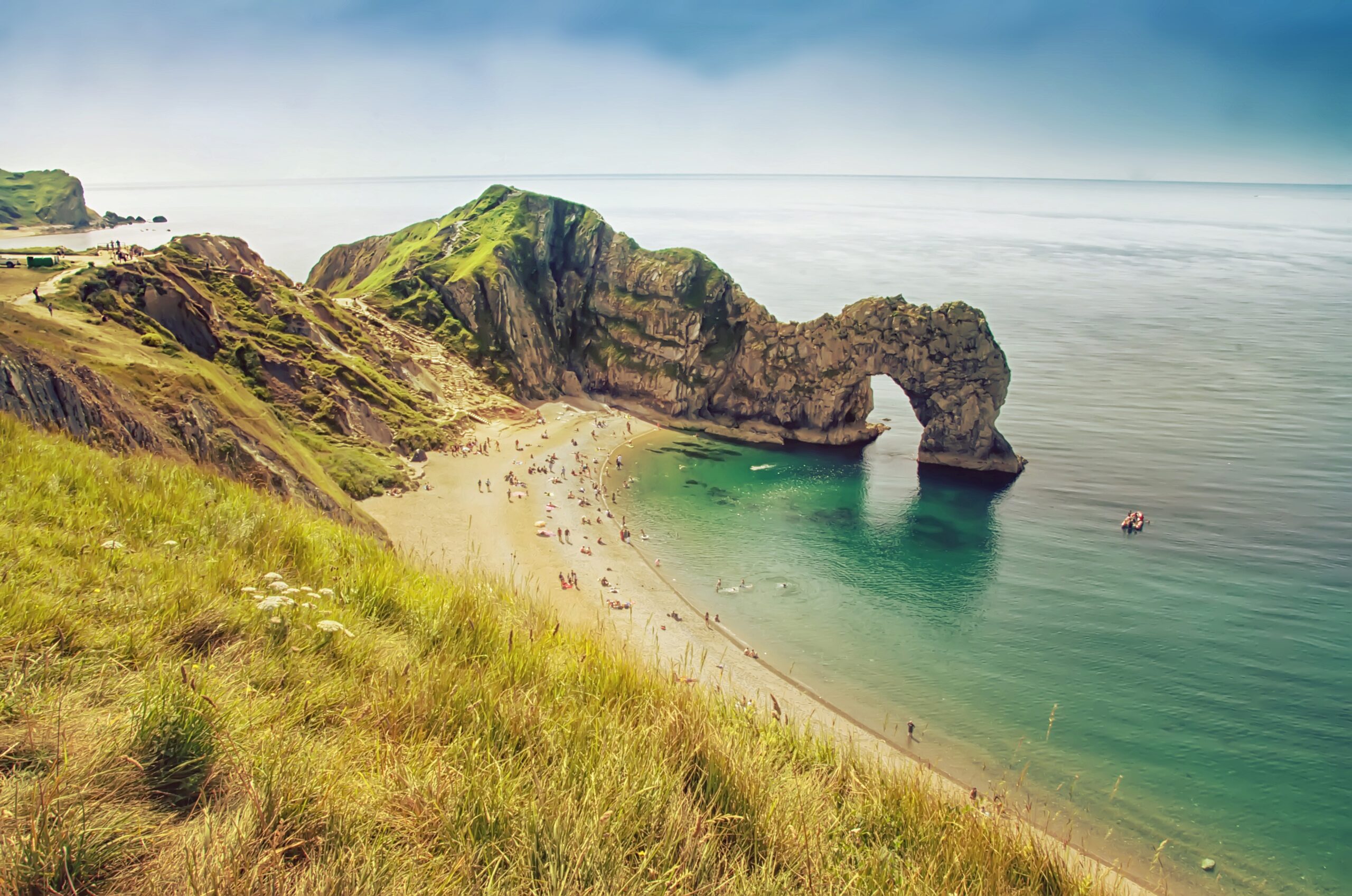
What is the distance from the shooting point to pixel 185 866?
2568 millimetres

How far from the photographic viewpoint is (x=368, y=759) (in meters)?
3.65

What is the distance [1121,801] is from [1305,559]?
27866 millimetres

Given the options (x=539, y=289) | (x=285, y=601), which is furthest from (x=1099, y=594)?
(x=539, y=289)

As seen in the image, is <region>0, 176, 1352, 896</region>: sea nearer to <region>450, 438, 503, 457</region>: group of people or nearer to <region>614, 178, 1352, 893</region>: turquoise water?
<region>614, 178, 1352, 893</region>: turquoise water

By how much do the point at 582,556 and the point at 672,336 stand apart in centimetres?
3659

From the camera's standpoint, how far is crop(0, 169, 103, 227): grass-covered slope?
108 m

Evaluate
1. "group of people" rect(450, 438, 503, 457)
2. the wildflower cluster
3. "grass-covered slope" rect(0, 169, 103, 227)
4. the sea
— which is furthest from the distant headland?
the wildflower cluster

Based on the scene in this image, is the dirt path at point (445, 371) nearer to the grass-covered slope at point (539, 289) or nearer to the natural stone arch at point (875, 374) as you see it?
the grass-covered slope at point (539, 289)

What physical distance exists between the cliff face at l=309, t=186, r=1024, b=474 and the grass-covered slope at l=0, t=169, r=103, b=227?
74.0 m

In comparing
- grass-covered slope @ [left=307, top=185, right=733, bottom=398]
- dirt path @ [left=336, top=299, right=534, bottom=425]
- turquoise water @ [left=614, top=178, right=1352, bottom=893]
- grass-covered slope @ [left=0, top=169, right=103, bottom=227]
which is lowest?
turquoise water @ [left=614, top=178, right=1352, bottom=893]

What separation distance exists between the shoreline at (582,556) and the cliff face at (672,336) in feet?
43.5

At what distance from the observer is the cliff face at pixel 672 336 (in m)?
55.5

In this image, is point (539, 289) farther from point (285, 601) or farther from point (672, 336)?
point (285, 601)

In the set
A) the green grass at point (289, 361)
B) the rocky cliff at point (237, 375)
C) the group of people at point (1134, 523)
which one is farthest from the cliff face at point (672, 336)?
the green grass at point (289, 361)
